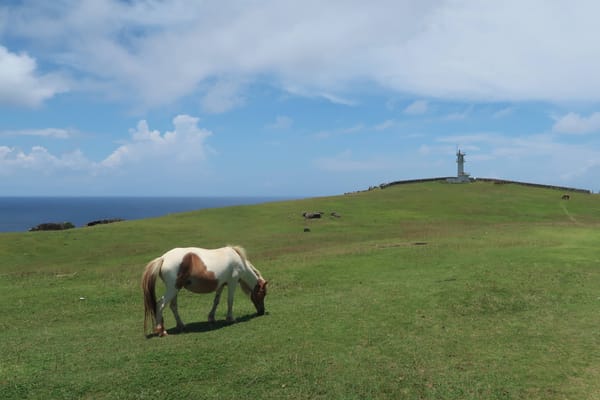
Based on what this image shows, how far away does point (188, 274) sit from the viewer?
44.7ft

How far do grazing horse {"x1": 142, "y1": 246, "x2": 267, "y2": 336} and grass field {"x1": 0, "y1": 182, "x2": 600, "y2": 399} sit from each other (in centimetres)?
90

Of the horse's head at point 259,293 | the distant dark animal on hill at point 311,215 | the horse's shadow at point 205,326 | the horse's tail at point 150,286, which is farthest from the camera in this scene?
the distant dark animal on hill at point 311,215

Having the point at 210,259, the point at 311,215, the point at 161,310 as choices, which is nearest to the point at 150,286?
the point at 161,310

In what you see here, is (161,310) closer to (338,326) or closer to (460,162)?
(338,326)

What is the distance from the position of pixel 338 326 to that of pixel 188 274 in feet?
15.3

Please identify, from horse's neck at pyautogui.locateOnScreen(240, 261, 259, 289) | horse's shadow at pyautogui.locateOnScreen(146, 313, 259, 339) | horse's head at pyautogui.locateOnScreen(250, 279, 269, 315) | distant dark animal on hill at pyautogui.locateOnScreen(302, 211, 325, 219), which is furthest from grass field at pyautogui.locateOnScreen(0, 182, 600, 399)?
distant dark animal on hill at pyautogui.locateOnScreen(302, 211, 325, 219)

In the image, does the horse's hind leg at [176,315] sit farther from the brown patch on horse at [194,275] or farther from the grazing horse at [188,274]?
the brown patch on horse at [194,275]

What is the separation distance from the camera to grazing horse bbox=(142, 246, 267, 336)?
43.7ft

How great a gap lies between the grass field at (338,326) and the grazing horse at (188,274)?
0.90 meters

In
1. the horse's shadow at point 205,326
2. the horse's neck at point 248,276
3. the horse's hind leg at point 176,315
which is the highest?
the horse's neck at point 248,276

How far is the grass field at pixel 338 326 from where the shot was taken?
9852 millimetres

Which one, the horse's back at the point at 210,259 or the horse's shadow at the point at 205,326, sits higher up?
the horse's back at the point at 210,259

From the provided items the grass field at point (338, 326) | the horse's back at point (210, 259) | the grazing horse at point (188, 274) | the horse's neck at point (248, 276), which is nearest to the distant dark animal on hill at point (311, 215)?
the grass field at point (338, 326)

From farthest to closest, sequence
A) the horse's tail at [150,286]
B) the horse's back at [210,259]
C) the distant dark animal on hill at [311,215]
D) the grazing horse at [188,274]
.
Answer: the distant dark animal on hill at [311,215], the horse's back at [210,259], the grazing horse at [188,274], the horse's tail at [150,286]
